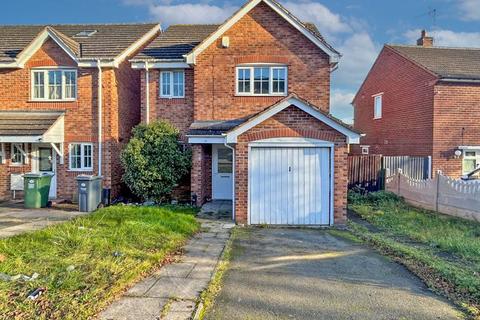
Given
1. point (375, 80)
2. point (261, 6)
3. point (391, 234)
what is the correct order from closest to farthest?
point (391, 234), point (261, 6), point (375, 80)

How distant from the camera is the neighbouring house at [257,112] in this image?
34.1 feet

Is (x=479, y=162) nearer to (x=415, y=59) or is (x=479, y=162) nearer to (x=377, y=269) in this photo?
(x=415, y=59)

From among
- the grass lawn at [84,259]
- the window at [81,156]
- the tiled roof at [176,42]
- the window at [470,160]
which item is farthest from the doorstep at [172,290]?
the window at [470,160]

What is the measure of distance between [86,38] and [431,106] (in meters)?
16.5

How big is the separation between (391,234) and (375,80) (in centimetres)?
1650

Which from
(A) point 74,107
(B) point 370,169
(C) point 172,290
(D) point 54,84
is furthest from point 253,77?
(C) point 172,290

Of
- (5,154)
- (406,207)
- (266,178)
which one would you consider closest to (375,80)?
(406,207)

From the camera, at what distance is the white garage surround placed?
10.5 m

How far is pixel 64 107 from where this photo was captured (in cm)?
1469

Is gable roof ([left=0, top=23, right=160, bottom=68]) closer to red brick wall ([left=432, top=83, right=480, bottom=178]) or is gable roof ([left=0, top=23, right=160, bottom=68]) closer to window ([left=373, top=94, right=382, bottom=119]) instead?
window ([left=373, top=94, right=382, bottom=119])

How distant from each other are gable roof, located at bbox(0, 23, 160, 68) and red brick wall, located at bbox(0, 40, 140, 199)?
1.37 ft

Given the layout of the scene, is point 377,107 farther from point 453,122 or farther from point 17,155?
point 17,155

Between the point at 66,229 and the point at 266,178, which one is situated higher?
the point at 266,178

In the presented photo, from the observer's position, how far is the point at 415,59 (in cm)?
1902
